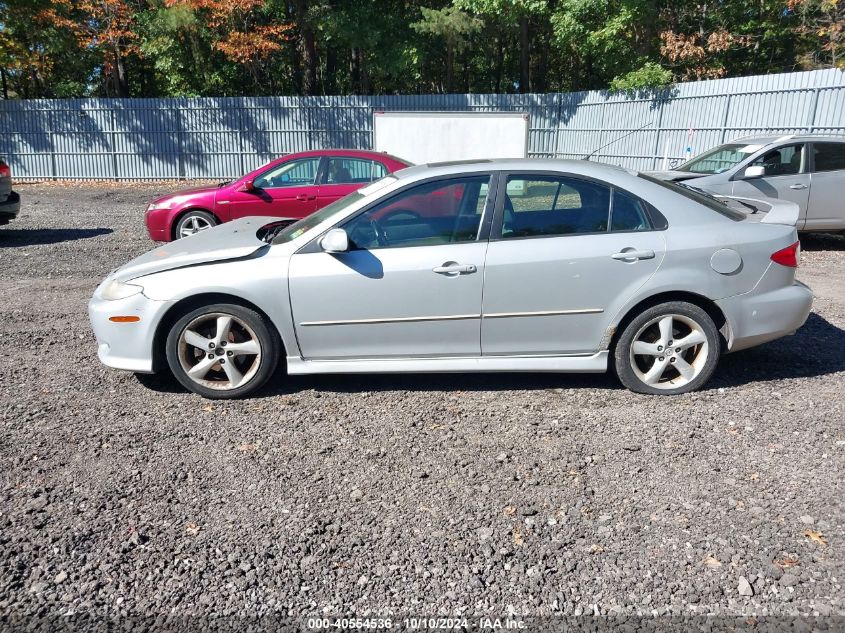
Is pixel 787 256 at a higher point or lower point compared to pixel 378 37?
lower

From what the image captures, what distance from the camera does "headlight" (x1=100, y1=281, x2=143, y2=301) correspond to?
483cm

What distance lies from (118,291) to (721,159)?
9.27 m

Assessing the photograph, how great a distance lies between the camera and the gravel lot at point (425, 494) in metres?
3.00

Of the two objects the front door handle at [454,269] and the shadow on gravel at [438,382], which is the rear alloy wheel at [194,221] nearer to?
the shadow on gravel at [438,382]

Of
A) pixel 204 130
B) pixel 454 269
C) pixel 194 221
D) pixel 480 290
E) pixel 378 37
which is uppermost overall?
pixel 378 37

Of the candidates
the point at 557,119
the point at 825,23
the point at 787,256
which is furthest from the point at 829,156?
the point at 825,23

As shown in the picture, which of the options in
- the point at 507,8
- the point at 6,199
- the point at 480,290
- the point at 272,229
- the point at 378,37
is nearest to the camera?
the point at 480,290

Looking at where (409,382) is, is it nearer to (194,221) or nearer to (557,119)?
(194,221)

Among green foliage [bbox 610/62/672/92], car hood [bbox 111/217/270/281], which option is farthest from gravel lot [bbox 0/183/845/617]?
green foliage [bbox 610/62/672/92]

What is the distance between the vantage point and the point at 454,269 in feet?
15.4

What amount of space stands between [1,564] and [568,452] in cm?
287

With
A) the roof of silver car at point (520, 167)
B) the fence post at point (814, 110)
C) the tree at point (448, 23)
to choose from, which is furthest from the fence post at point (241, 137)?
the roof of silver car at point (520, 167)

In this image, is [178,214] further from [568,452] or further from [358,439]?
[568,452]

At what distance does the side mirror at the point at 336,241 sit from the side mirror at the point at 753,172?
7521mm
